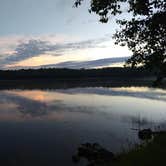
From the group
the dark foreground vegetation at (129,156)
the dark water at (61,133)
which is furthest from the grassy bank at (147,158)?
the dark water at (61,133)

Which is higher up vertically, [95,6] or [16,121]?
[95,6]

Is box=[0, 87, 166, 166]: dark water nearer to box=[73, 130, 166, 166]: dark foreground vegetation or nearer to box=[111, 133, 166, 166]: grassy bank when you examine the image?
box=[73, 130, 166, 166]: dark foreground vegetation

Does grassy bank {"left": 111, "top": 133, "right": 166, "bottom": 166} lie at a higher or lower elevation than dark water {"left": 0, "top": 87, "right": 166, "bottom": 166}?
higher

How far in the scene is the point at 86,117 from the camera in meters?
38.8

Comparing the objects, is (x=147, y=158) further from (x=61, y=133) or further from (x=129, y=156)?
(x=61, y=133)

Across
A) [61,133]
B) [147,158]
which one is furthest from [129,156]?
[61,133]

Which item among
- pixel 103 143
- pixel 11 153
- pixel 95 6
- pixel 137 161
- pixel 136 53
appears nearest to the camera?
pixel 95 6

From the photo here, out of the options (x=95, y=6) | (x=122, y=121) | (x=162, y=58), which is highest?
(x=95, y=6)

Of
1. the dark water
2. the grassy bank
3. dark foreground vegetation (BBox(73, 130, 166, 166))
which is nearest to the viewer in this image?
the grassy bank

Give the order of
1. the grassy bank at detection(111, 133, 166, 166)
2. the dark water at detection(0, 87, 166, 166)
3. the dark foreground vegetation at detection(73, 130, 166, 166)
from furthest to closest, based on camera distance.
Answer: the dark water at detection(0, 87, 166, 166), the dark foreground vegetation at detection(73, 130, 166, 166), the grassy bank at detection(111, 133, 166, 166)

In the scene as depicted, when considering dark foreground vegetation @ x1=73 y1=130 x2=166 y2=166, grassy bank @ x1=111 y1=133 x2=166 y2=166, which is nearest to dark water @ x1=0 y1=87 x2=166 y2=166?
dark foreground vegetation @ x1=73 y1=130 x2=166 y2=166

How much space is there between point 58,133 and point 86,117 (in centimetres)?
1049

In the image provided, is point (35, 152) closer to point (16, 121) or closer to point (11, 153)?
point (11, 153)

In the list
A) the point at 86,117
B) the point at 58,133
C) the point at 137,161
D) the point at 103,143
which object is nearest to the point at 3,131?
the point at 58,133
